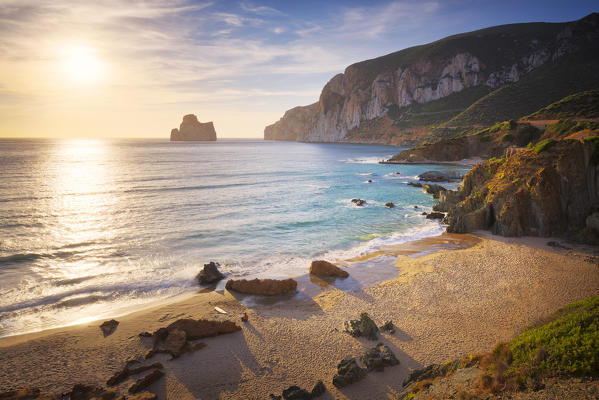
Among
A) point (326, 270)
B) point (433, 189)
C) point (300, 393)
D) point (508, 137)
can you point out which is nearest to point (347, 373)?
point (300, 393)

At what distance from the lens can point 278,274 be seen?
1603cm

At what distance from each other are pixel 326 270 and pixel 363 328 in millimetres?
5325

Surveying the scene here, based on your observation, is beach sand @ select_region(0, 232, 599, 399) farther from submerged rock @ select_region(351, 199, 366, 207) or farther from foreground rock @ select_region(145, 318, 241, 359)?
submerged rock @ select_region(351, 199, 366, 207)

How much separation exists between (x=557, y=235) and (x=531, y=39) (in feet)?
545

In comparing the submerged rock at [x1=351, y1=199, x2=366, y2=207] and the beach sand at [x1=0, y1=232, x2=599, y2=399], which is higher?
the submerged rock at [x1=351, y1=199, x2=366, y2=207]

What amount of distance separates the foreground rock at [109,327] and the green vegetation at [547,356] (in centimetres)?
1138

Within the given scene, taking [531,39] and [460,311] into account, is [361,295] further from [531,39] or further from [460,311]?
[531,39]

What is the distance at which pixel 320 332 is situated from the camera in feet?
33.8

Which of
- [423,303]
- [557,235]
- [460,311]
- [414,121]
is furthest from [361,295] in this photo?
[414,121]

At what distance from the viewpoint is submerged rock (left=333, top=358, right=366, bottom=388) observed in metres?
7.75

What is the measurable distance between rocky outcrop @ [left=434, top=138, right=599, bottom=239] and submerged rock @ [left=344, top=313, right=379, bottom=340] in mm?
14943

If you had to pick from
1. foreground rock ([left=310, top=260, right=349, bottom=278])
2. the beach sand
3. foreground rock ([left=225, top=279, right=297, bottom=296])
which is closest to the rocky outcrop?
the beach sand

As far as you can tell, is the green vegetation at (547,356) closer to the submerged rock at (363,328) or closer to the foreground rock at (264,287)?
the submerged rock at (363,328)

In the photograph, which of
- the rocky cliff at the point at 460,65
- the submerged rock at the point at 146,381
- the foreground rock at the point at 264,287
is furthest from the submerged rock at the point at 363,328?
the rocky cliff at the point at 460,65
